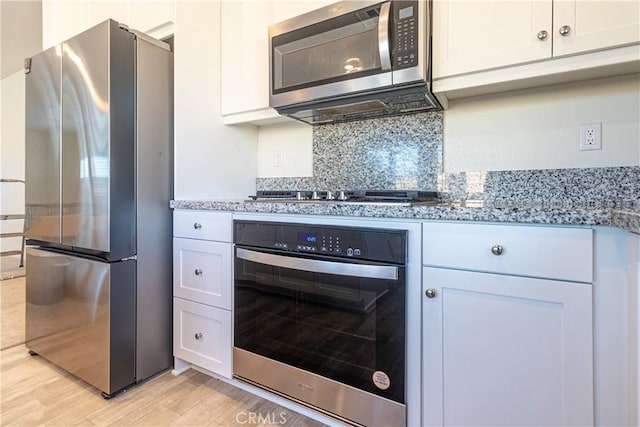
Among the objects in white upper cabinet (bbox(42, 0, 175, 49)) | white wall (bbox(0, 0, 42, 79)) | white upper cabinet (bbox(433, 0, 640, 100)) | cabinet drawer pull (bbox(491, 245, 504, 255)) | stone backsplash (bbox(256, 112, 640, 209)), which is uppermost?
white wall (bbox(0, 0, 42, 79))

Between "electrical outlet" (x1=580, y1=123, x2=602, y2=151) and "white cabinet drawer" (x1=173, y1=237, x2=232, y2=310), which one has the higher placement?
"electrical outlet" (x1=580, y1=123, x2=602, y2=151)

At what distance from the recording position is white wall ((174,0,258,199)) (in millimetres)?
1696

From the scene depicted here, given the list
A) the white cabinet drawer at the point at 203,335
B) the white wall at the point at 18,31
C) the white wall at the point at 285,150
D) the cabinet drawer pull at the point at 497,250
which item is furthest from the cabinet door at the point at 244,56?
the white wall at the point at 18,31

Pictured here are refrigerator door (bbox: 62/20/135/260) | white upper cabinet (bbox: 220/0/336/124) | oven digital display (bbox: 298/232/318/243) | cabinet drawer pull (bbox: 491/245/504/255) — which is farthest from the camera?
white upper cabinet (bbox: 220/0/336/124)

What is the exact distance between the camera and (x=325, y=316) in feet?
4.05

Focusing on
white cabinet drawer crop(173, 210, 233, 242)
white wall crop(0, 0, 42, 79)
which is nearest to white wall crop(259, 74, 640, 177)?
white cabinet drawer crop(173, 210, 233, 242)

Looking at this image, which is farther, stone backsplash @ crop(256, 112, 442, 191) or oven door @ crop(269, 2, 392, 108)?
stone backsplash @ crop(256, 112, 442, 191)

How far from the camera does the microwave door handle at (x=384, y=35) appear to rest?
1281 mm

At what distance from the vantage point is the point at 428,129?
5.29 ft

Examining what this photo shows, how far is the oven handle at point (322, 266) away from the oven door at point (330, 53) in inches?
29.3

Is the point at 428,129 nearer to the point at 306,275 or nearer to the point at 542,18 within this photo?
the point at 542,18

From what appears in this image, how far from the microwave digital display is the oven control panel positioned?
84 cm

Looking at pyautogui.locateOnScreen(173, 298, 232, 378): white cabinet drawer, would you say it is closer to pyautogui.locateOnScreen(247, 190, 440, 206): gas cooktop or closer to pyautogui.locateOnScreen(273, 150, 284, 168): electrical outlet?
pyautogui.locateOnScreen(247, 190, 440, 206): gas cooktop

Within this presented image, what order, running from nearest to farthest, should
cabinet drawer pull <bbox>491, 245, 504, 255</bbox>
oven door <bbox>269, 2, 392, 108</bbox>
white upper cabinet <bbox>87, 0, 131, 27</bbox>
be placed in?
cabinet drawer pull <bbox>491, 245, 504, 255</bbox> < oven door <bbox>269, 2, 392, 108</bbox> < white upper cabinet <bbox>87, 0, 131, 27</bbox>
